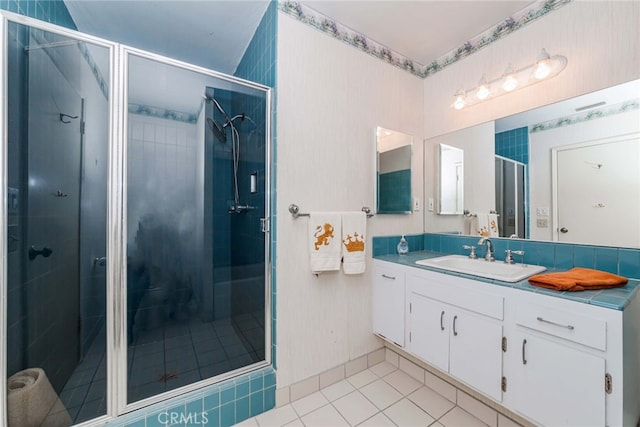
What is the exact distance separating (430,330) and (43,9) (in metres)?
2.78

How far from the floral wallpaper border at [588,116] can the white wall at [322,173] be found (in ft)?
3.09

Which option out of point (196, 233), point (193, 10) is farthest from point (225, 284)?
point (193, 10)

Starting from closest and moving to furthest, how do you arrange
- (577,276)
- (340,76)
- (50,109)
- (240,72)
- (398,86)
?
(577,276)
(50,109)
(340,76)
(398,86)
(240,72)

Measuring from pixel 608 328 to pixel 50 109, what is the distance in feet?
8.57

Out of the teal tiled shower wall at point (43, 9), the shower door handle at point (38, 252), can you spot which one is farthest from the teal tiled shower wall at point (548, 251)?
the teal tiled shower wall at point (43, 9)

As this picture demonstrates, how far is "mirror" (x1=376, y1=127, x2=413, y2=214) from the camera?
6.36ft

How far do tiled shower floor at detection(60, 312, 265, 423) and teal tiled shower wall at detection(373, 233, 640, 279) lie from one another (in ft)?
3.60

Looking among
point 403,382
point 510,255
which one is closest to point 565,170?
point 510,255

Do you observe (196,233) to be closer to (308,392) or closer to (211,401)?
(211,401)

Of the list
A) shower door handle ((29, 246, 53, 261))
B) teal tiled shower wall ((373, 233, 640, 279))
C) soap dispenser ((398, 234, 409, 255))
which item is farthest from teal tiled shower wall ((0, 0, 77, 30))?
soap dispenser ((398, 234, 409, 255))

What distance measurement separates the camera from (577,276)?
3.79ft

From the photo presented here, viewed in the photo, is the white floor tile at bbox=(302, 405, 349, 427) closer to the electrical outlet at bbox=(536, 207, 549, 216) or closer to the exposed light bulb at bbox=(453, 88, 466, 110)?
the electrical outlet at bbox=(536, 207, 549, 216)

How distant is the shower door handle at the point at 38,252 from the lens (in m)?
1.16

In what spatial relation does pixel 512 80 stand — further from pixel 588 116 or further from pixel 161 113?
pixel 161 113
